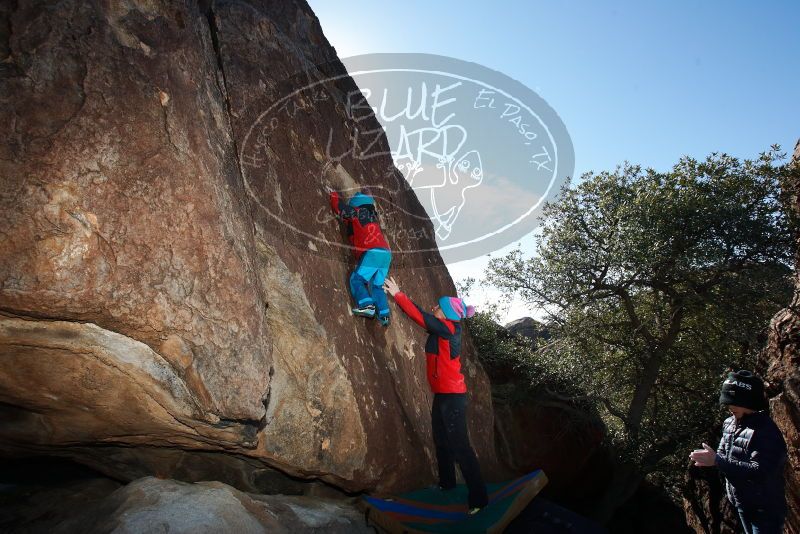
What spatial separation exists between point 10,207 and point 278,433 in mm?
2989

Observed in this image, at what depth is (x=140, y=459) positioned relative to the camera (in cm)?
536

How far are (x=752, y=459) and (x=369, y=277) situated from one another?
15.2 feet

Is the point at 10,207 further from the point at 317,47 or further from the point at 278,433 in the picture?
the point at 317,47

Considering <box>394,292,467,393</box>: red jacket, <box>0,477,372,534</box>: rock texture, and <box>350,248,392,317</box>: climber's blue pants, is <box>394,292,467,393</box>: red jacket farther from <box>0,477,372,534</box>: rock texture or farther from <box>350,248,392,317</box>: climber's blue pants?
<box>0,477,372,534</box>: rock texture

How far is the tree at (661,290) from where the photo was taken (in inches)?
447

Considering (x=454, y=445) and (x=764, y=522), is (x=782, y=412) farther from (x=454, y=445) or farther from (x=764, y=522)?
(x=454, y=445)

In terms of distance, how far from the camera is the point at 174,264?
139 inches

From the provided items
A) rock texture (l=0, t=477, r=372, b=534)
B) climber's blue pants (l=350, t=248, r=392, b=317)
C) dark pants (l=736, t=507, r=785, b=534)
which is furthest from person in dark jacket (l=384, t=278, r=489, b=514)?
dark pants (l=736, t=507, r=785, b=534)

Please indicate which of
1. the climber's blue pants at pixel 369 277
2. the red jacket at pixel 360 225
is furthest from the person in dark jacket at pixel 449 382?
the red jacket at pixel 360 225

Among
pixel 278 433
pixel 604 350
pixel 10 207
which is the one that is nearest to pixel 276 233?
pixel 278 433

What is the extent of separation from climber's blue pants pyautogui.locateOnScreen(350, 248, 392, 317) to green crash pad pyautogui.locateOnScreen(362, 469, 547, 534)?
2.42 m

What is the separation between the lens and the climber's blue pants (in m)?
6.05

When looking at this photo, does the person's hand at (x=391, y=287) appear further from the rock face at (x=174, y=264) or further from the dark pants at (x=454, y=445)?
the dark pants at (x=454, y=445)

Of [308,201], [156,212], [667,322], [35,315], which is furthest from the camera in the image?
[667,322]
